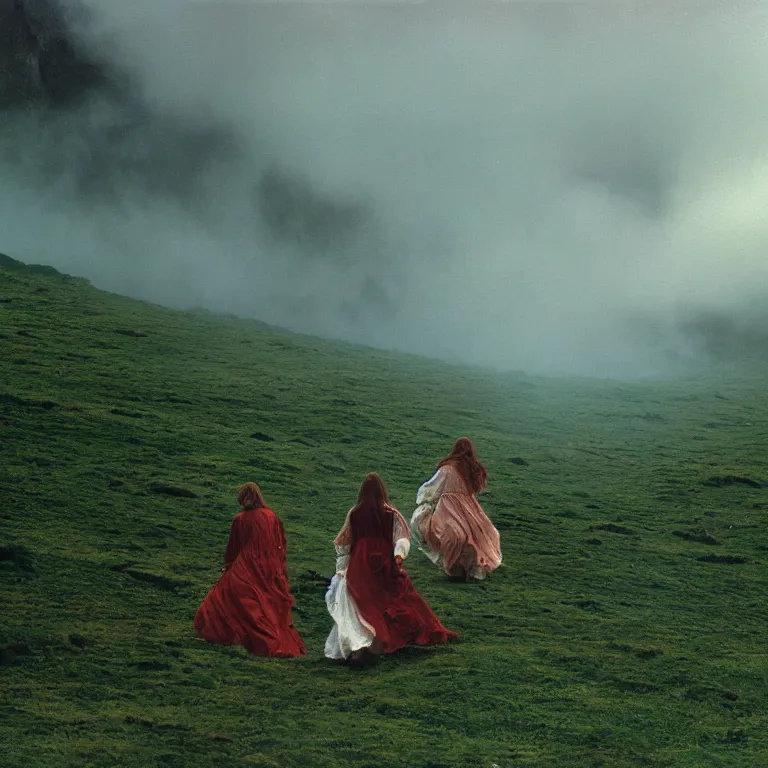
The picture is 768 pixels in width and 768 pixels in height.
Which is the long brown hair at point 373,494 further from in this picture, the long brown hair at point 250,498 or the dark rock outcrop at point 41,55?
the dark rock outcrop at point 41,55

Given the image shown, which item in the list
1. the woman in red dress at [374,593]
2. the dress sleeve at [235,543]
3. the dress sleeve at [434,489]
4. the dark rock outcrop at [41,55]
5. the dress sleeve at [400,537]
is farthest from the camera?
the dark rock outcrop at [41,55]

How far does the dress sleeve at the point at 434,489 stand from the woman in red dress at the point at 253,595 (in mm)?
4893

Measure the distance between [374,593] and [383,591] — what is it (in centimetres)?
12

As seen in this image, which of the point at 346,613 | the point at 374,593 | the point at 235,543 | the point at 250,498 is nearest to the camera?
the point at 346,613

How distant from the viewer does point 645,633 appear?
1666cm

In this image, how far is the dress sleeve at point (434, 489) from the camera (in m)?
19.9

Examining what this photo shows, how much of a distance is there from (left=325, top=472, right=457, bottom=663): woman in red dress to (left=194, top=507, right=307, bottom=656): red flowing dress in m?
0.68

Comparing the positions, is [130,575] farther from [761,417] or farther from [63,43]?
[63,43]

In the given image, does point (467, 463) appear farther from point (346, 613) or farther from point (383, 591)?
point (346, 613)

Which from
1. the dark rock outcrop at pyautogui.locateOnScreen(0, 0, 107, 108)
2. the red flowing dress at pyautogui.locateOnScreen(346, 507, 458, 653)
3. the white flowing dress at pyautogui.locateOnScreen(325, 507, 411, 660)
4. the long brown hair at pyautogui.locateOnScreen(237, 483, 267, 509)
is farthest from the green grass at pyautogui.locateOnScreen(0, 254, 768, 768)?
the dark rock outcrop at pyautogui.locateOnScreen(0, 0, 107, 108)

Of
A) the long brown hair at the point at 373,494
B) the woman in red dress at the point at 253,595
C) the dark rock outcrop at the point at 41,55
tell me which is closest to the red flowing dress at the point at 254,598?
the woman in red dress at the point at 253,595

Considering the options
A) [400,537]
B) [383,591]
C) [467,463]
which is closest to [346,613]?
[383,591]

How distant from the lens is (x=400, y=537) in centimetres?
1488

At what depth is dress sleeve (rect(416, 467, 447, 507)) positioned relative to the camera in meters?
19.9
